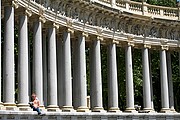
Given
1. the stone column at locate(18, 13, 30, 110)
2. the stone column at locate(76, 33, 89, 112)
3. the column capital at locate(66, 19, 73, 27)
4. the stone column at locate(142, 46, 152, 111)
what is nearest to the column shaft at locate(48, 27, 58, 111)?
the column capital at locate(66, 19, 73, 27)

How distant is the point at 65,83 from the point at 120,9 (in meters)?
25.7

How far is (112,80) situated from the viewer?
93438 millimetres

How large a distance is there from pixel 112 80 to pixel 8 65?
36614mm

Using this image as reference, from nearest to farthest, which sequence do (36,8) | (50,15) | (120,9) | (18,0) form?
(18,0)
(36,8)
(50,15)
(120,9)

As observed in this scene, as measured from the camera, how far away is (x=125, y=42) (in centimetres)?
9831

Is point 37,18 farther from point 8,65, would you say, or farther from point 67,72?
point 8,65

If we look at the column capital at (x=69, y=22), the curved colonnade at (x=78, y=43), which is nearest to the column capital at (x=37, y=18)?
the curved colonnade at (x=78, y=43)

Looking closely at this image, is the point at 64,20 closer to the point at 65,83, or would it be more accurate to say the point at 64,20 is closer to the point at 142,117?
the point at 65,83

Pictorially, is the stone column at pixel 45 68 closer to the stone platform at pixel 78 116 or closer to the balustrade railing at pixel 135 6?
the stone platform at pixel 78 116

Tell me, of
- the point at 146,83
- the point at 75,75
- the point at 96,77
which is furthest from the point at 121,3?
the point at 75,75

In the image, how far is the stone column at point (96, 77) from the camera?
88.6 m

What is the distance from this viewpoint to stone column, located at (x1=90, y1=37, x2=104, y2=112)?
88.6m

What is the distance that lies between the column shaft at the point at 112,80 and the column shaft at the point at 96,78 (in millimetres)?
4103

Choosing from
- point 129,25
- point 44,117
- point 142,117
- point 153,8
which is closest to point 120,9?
point 129,25
